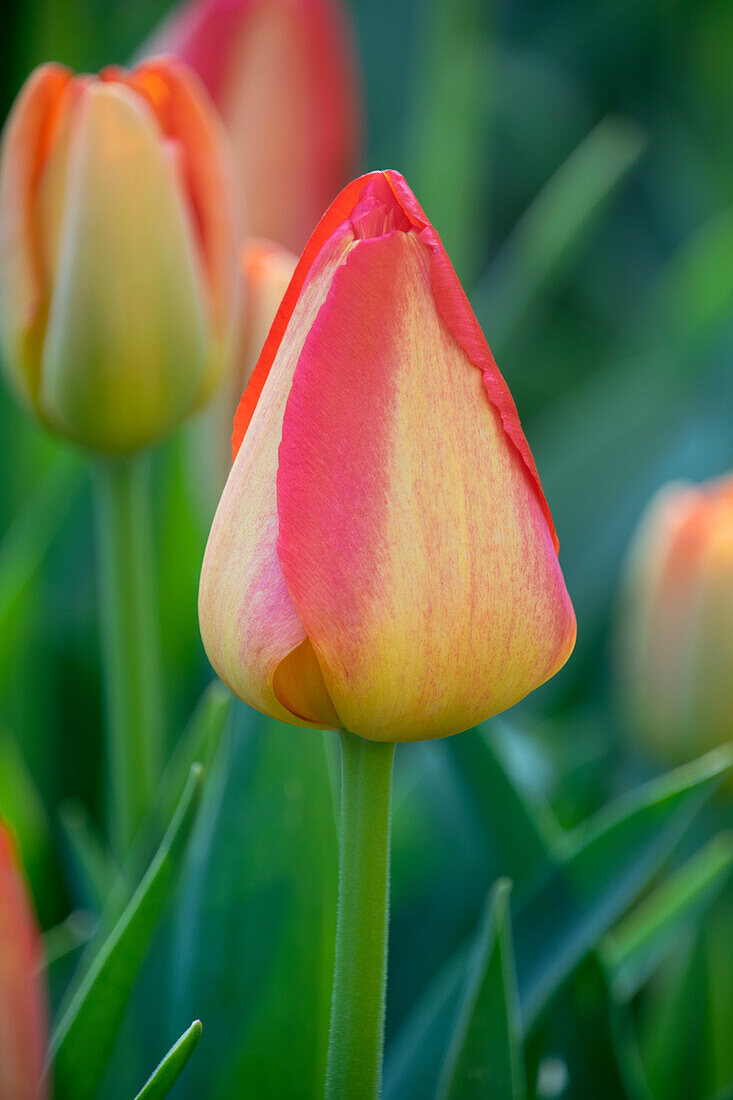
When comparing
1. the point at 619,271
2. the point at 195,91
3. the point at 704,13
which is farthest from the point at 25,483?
the point at 704,13

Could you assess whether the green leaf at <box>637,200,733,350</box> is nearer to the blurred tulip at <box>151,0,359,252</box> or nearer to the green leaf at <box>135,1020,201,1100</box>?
the blurred tulip at <box>151,0,359,252</box>

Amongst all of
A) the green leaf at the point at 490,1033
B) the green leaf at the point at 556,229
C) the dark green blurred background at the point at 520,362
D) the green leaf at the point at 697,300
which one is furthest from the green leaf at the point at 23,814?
the green leaf at the point at 697,300

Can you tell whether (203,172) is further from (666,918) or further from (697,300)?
(697,300)

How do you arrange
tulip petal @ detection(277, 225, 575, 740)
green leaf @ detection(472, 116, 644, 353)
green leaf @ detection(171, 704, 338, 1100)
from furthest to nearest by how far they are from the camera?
green leaf @ detection(472, 116, 644, 353) < green leaf @ detection(171, 704, 338, 1100) < tulip petal @ detection(277, 225, 575, 740)

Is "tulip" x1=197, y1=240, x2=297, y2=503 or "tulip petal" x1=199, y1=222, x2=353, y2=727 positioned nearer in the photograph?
"tulip petal" x1=199, y1=222, x2=353, y2=727

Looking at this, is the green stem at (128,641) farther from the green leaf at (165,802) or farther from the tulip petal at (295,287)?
the tulip petal at (295,287)

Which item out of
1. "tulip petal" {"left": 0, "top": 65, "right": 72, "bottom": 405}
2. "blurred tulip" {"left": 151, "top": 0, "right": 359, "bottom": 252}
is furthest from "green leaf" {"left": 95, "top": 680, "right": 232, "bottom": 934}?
"blurred tulip" {"left": 151, "top": 0, "right": 359, "bottom": 252}

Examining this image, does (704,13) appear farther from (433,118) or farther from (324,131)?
(324,131)
